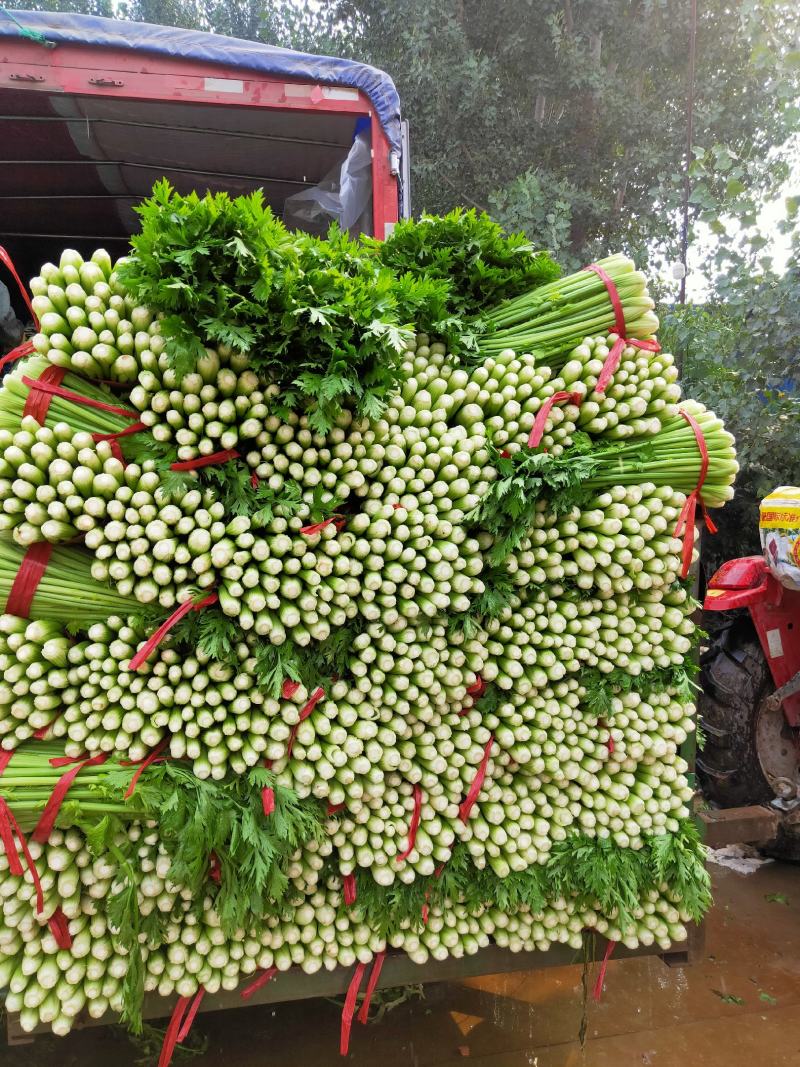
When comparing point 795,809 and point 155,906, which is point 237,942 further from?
point 795,809

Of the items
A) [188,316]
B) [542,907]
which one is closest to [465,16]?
[188,316]

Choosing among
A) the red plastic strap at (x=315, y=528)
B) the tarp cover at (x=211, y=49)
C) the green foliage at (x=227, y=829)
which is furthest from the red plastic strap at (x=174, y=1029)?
the tarp cover at (x=211, y=49)

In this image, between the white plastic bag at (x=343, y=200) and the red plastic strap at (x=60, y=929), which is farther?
the white plastic bag at (x=343, y=200)

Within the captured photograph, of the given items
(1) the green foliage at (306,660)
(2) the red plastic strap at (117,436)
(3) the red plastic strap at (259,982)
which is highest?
(2) the red plastic strap at (117,436)

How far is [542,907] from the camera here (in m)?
1.92

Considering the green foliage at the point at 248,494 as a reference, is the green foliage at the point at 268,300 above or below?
above

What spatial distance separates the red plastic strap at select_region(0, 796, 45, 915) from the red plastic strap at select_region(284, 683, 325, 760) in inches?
25.9

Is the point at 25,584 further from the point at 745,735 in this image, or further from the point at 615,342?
the point at 745,735

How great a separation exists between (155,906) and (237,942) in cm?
27

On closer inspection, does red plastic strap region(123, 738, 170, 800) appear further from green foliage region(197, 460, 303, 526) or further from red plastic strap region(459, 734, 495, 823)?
red plastic strap region(459, 734, 495, 823)

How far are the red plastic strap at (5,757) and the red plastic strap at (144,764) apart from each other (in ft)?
1.05

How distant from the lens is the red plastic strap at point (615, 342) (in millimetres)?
1900

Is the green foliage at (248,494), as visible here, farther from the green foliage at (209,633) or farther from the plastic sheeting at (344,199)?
the plastic sheeting at (344,199)

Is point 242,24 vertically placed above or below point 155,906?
above
